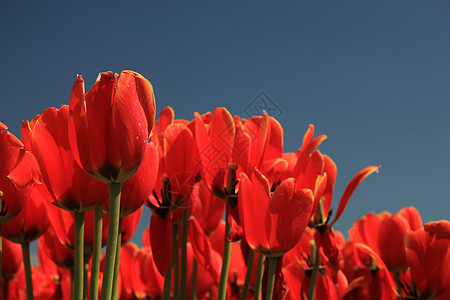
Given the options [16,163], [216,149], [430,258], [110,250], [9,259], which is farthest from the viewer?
[9,259]

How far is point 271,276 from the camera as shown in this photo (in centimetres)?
84

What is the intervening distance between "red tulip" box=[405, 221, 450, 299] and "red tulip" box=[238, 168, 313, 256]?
44cm

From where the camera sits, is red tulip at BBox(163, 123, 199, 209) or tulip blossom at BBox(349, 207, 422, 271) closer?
red tulip at BBox(163, 123, 199, 209)

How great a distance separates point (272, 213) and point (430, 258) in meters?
0.50

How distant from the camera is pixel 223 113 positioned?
0.93 m

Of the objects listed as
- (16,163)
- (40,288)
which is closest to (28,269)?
(16,163)

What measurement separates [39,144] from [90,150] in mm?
138

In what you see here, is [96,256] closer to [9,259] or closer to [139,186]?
[139,186]

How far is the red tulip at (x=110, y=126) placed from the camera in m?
0.66

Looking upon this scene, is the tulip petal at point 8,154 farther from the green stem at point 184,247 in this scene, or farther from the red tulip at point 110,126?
the green stem at point 184,247

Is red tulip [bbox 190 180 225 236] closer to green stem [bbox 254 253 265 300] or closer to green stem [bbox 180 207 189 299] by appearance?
green stem [bbox 180 207 189 299]

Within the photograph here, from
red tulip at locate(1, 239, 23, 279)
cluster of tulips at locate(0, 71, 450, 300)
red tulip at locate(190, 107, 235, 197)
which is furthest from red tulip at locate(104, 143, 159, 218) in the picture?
red tulip at locate(1, 239, 23, 279)

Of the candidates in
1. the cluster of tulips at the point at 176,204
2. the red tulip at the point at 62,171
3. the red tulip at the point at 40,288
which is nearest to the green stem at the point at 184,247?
the cluster of tulips at the point at 176,204

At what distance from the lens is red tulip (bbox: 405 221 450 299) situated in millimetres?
1069
